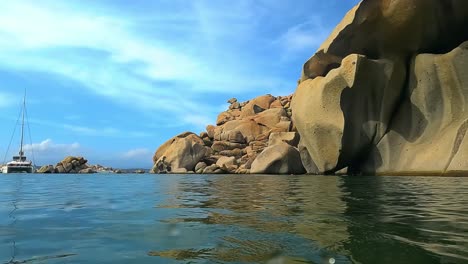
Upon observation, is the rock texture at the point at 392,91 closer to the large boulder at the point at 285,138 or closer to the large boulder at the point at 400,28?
the large boulder at the point at 400,28

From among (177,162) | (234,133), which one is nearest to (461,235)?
(177,162)

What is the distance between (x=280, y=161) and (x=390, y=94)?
14.2 metres

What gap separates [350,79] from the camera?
32.0 m

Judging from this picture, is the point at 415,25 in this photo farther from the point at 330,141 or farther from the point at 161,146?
the point at 161,146

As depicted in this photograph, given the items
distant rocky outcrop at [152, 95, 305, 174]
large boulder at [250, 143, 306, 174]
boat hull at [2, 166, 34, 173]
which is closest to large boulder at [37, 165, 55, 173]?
boat hull at [2, 166, 34, 173]

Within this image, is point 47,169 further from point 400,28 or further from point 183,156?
point 400,28

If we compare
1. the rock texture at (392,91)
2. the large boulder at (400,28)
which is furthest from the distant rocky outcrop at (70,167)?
the large boulder at (400,28)

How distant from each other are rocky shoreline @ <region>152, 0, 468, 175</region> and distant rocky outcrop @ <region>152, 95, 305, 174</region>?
953 centimetres

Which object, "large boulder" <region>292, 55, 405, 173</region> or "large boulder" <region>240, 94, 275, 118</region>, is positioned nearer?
"large boulder" <region>292, 55, 405, 173</region>

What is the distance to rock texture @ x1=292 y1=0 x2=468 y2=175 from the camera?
29406 mm

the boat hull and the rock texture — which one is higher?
the rock texture

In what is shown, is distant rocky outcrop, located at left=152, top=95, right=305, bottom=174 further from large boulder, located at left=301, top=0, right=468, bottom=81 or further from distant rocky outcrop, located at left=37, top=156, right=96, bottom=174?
distant rocky outcrop, located at left=37, top=156, right=96, bottom=174

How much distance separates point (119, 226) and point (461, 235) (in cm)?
568

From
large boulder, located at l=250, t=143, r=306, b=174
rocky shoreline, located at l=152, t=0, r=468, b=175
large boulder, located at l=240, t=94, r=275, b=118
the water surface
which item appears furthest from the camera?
large boulder, located at l=240, t=94, r=275, b=118
